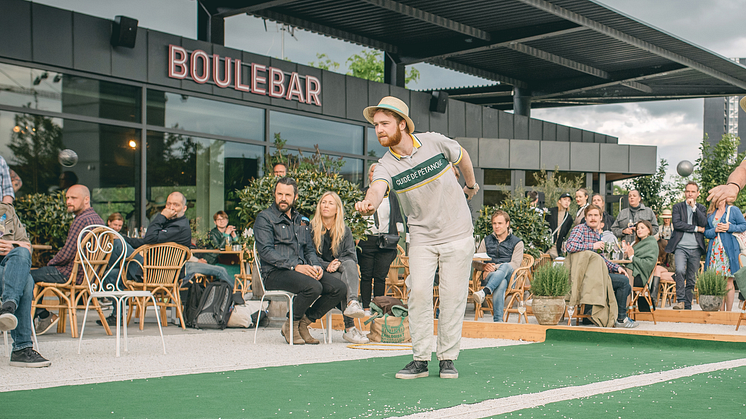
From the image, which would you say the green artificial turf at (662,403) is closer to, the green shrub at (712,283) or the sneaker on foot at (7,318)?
the sneaker on foot at (7,318)

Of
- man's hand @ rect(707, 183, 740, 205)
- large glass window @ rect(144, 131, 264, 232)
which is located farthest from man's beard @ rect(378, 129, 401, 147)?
large glass window @ rect(144, 131, 264, 232)

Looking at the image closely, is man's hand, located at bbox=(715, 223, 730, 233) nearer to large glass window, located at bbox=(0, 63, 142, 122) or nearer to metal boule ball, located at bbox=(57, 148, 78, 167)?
large glass window, located at bbox=(0, 63, 142, 122)

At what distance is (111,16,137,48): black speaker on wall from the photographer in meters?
13.1

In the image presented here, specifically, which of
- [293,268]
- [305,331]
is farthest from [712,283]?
[293,268]

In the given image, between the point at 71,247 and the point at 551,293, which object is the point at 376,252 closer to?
the point at 551,293

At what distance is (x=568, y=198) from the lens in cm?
1131

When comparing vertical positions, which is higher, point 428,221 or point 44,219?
point 428,221

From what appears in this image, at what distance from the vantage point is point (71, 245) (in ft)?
22.5

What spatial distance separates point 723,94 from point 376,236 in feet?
69.9

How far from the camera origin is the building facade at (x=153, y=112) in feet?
40.8

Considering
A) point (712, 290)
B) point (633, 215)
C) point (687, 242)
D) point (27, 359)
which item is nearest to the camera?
point (27, 359)

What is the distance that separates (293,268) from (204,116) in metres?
8.76

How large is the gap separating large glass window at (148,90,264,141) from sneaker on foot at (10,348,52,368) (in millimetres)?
9407

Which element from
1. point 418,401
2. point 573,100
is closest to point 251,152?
point 418,401
